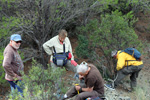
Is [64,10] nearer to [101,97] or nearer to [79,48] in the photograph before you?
[79,48]

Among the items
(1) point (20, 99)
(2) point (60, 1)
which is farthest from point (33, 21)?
(1) point (20, 99)

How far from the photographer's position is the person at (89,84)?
323 cm

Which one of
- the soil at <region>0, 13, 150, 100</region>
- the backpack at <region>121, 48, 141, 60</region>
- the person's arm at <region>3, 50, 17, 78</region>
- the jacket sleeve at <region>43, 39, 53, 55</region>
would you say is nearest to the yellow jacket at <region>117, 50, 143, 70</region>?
the backpack at <region>121, 48, 141, 60</region>

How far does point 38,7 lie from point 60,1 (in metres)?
0.87

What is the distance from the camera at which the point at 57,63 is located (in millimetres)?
4422

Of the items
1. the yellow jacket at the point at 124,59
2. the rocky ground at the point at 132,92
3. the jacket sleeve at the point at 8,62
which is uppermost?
the jacket sleeve at the point at 8,62

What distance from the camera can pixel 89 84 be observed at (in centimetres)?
334

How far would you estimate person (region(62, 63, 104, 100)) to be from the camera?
3.23m

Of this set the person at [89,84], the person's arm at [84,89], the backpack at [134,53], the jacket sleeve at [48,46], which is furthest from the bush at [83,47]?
the person's arm at [84,89]

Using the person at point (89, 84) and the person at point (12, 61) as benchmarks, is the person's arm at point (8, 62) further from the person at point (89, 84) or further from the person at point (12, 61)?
the person at point (89, 84)

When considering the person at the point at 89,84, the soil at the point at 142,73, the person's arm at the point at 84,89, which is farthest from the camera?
the soil at the point at 142,73

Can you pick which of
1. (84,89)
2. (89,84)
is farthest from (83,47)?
(89,84)

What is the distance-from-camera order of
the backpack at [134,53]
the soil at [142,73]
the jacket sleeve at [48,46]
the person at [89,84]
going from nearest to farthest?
the person at [89,84] → the jacket sleeve at [48,46] → the backpack at [134,53] → the soil at [142,73]

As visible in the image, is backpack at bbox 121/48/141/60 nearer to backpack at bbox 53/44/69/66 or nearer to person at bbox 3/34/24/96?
backpack at bbox 53/44/69/66
